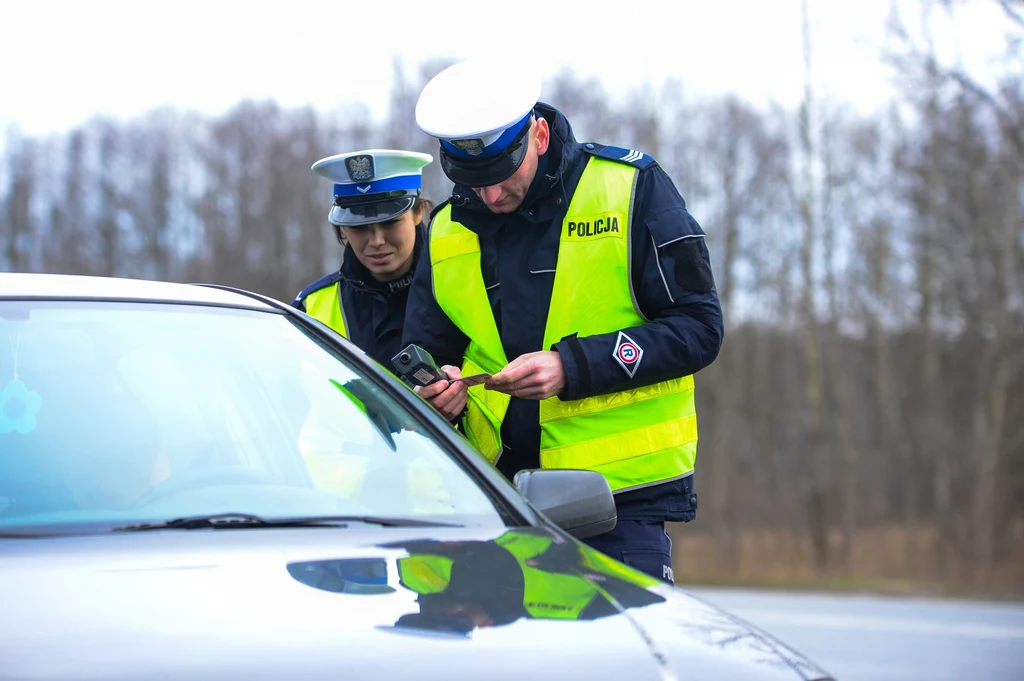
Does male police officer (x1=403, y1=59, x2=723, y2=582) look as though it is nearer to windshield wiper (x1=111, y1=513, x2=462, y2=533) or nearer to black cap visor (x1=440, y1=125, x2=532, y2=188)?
black cap visor (x1=440, y1=125, x2=532, y2=188)

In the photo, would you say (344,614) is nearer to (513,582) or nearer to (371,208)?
(513,582)

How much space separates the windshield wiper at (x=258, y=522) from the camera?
7.07 feet

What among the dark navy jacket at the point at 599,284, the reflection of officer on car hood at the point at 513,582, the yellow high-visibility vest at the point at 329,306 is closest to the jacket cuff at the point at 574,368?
the dark navy jacket at the point at 599,284

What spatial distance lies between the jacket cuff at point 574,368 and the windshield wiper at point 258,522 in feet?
3.13

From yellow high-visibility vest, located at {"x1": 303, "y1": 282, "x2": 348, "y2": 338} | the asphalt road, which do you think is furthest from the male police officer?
the asphalt road

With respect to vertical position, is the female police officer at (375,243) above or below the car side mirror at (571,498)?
above

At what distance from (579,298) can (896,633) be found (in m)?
9.05

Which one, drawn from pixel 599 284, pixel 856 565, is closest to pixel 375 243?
pixel 599 284

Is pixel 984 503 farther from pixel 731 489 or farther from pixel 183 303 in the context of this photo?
pixel 183 303

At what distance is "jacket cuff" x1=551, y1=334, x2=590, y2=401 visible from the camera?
321cm

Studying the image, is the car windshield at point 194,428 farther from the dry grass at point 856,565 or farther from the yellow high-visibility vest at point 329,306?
the dry grass at point 856,565

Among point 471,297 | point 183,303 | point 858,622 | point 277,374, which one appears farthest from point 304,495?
point 858,622

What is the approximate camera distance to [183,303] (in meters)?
2.74

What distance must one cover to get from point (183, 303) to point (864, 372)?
24431mm
